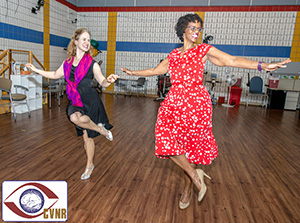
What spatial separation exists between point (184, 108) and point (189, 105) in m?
0.05

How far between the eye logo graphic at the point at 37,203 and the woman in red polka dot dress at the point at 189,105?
0.86 m

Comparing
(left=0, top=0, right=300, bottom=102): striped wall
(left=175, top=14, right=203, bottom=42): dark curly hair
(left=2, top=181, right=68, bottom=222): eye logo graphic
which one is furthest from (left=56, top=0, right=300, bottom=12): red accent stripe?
(left=2, top=181, right=68, bottom=222): eye logo graphic

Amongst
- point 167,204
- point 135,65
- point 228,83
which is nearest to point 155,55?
point 135,65

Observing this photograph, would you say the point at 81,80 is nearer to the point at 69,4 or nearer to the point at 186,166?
the point at 186,166

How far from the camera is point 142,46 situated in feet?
32.9

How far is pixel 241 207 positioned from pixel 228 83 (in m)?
7.81

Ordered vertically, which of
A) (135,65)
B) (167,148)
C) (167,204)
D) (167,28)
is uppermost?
(167,28)

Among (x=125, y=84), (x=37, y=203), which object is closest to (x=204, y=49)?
(x=37, y=203)

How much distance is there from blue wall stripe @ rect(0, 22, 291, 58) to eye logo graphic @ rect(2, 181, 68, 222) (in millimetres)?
6081

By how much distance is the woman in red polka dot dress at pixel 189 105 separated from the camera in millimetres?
1816

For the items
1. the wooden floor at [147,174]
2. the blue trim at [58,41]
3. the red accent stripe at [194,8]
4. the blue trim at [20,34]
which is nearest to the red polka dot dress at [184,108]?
the wooden floor at [147,174]

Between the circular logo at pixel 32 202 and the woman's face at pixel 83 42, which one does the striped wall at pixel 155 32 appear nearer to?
the woman's face at pixel 83 42

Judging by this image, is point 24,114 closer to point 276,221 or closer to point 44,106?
point 44,106

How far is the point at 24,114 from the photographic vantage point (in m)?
5.59
